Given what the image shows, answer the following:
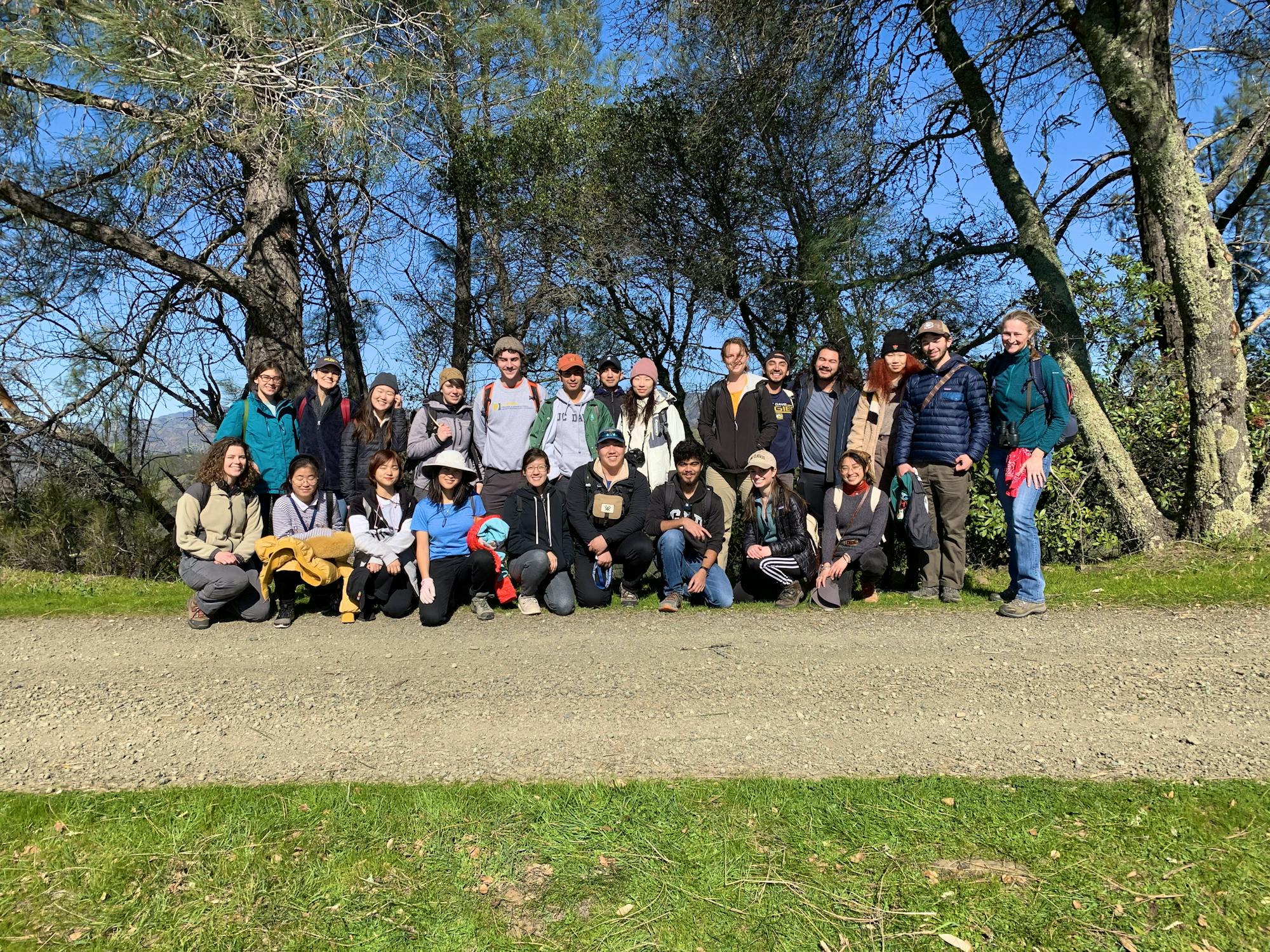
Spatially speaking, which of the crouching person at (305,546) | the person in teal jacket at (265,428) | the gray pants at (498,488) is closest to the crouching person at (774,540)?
the gray pants at (498,488)

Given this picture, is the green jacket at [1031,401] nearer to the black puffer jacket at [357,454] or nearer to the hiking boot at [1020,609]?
the hiking boot at [1020,609]

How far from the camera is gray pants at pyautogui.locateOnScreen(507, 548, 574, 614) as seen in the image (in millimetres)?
6105

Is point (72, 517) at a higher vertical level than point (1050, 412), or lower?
lower

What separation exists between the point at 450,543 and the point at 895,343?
3946 millimetres

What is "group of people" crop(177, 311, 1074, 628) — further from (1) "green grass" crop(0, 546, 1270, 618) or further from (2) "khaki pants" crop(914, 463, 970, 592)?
(1) "green grass" crop(0, 546, 1270, 618)

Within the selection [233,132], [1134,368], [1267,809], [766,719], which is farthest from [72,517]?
[1134,368]

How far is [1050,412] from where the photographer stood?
5625 millimetres

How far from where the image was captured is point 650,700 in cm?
426

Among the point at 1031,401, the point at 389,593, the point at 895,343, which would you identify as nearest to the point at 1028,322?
the point at 1031,401

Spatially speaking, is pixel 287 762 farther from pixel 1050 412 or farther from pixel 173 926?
pixel 1050 412

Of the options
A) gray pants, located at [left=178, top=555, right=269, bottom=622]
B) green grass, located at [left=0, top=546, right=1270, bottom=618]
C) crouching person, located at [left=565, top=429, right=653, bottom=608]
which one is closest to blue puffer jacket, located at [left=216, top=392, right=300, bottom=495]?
gray pants, located at [left=178, top=555, right=269, bottom=622]

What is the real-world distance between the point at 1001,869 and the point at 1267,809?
3.80 feet

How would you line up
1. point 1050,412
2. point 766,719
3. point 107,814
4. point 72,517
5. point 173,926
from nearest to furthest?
point 173,926, point 107,814, point 766,719, point 1050,412, point 72,517

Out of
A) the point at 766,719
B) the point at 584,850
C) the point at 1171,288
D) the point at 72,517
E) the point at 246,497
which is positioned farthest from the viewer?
the point at 72,517
